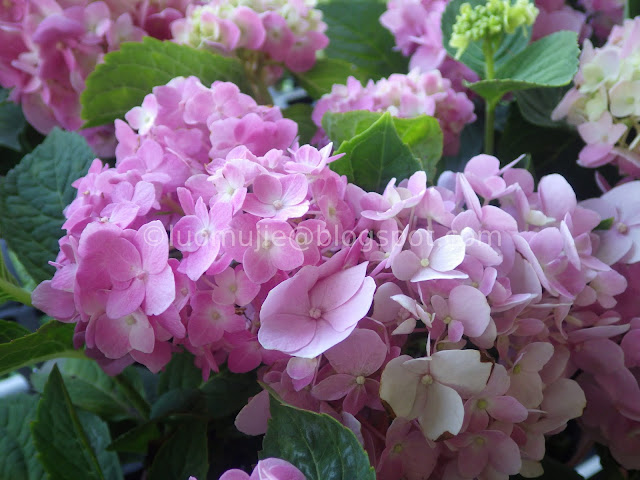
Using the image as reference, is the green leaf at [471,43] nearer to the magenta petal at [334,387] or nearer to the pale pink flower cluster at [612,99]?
the pale pink flower cluster at [612,99]

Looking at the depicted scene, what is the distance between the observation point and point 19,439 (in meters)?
0.48

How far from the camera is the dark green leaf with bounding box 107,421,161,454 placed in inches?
18.0

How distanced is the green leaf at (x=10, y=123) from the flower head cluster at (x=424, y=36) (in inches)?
15.0

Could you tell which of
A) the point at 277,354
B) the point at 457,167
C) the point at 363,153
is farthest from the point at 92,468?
the point at 457,167

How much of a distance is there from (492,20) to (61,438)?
16.7 inches

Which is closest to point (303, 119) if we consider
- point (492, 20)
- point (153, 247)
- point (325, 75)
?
point (325, 75)

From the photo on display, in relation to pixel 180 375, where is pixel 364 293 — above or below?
above

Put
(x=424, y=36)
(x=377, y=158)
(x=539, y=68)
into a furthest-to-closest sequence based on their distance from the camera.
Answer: (x=424, y=36), (x=539, y=68), (x=377, y=158)

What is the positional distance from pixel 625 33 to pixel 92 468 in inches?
19.7

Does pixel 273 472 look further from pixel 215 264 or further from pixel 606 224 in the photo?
pixel 606 224

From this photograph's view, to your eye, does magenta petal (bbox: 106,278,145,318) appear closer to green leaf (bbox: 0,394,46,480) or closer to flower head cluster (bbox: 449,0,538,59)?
green leaf (bbox: 0,394,46,480)

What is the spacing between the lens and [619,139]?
1.57 ft

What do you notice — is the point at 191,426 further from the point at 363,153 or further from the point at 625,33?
the point at 625,33

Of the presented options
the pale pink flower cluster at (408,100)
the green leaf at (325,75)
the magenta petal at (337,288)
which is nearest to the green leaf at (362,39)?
the green leaf at (325,75)
